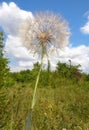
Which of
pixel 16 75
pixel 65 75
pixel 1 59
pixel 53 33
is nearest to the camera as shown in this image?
pixel 53 33

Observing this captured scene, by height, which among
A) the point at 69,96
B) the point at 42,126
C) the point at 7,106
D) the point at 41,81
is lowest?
the point at 42,126

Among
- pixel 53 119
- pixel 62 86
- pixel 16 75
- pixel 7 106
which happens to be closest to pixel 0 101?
pixel 7 106

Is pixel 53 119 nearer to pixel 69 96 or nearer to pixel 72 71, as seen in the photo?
pixel 69 96

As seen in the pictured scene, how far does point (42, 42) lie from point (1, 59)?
674cm

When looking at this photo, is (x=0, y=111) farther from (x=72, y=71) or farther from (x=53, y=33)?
(x=72, y=71)

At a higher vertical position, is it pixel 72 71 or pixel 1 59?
pixel 72 71

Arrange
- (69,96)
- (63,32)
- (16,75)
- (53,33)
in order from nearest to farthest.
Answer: (53,33) → (63,32) → (69,96) → (16,75)

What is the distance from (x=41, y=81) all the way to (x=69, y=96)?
5.71 meters

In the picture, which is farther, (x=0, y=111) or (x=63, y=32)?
(x=0, y=111)

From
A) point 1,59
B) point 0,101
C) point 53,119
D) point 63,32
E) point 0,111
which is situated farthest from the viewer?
point 1,59

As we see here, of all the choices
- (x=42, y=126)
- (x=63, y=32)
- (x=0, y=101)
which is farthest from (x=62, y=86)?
(x=63, y=32)

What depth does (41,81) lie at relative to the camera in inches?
684

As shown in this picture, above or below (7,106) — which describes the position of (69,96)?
above

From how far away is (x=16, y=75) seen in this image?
72.0 ft
